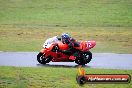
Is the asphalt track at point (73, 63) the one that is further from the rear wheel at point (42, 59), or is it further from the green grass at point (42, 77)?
the green grass at point (42, 77)

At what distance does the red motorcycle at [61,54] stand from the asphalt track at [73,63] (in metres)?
0.25

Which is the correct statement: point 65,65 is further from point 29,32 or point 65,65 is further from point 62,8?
point 62,8

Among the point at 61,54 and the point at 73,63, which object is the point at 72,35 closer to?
the point at 73,63

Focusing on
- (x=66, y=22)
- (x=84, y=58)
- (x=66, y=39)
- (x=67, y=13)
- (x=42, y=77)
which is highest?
(x=67, y=13)

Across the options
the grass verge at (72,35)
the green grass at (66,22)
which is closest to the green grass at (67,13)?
the green grass at (66,22)

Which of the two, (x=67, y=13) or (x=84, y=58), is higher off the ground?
(x=67, y=13)

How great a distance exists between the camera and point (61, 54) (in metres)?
20.5

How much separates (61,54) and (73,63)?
82cm

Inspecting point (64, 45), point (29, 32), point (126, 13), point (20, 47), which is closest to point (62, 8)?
point (126, 13)

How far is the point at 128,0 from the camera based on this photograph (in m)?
44.0

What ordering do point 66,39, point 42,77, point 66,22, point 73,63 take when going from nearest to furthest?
point 42,77
point 66,39
point 73,63
point 66,22

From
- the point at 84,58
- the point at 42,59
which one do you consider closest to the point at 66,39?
the point at 84,58

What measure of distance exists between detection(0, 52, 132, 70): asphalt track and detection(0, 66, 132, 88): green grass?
4.12ft

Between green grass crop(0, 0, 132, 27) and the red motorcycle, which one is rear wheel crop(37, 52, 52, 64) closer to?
the red motorcycle
